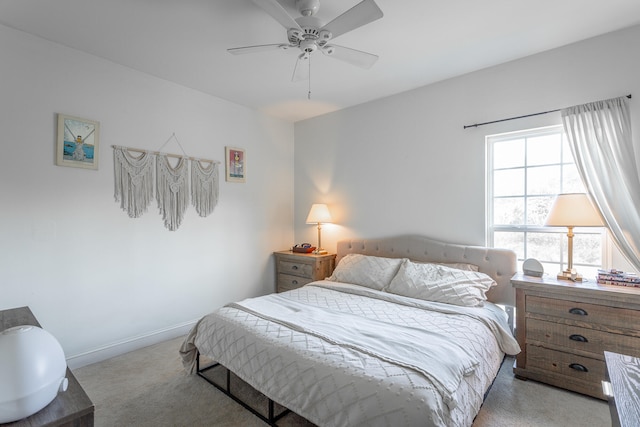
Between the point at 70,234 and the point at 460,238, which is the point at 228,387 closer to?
the point at 70,234

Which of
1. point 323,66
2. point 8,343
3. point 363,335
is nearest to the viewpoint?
point 8,343

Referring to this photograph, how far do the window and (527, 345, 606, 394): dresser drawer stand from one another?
28.8 inches

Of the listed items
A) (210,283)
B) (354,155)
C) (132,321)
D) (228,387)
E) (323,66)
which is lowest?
(228,387)

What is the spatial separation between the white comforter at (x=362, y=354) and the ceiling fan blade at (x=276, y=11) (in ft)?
6.00

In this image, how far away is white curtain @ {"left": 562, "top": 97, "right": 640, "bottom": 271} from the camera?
221 cm

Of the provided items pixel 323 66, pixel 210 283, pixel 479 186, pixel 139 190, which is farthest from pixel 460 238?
pixel 139 190

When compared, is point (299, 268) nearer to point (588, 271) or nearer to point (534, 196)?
point (534, 196)

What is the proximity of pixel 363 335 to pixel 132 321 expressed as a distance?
233 cm

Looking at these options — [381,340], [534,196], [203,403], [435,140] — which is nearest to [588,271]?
[534,196]

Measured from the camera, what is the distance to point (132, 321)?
9.61ft

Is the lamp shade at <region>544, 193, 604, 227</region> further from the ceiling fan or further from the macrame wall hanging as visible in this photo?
the macrame wall hanging

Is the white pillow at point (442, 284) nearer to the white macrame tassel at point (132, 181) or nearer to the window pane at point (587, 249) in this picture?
the window pane at point (587, 249)

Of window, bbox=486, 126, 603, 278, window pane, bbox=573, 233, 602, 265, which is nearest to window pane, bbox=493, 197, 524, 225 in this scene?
window, bbox=486, 126, 603, 278

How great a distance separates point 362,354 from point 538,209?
2.20m
